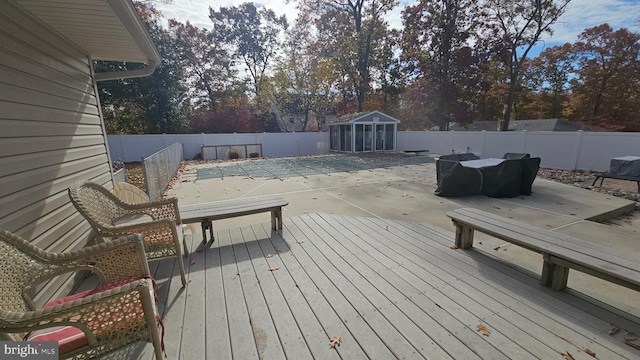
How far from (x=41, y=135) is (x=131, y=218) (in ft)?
3.25

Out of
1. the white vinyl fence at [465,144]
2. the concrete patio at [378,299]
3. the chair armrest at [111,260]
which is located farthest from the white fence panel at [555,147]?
the chair armrest at [111,260]

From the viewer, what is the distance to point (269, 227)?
138 inches

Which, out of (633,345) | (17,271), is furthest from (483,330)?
(17,271)

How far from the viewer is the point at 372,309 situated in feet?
6.11

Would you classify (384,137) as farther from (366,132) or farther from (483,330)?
(483,330)

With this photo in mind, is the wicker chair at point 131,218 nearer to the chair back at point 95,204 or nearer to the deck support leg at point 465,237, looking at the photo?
the chair back at point 95,204

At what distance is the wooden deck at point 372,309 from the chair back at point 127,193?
121 cm

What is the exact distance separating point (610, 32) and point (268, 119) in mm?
28033

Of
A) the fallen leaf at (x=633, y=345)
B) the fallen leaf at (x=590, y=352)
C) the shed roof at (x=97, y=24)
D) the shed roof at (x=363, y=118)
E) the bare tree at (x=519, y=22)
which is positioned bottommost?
the fallen leaf at (x=633, y=345)

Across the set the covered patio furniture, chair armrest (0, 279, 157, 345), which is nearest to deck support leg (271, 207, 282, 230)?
chair armrest (0, 279, 157, 345)

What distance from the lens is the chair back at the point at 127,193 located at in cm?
308

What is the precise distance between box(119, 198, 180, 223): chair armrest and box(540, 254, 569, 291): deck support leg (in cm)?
337

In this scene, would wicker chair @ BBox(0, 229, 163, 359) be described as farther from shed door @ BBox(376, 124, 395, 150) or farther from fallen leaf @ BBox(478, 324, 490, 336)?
shed door @ BBox(376, 124, 395, 150)

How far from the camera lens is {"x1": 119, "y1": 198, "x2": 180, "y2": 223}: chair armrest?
260 centimetres
